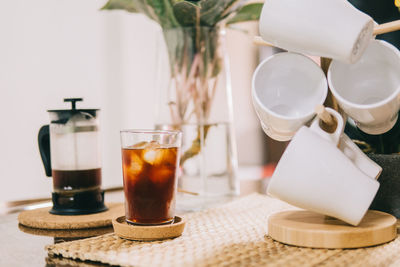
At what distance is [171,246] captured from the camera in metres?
0.64

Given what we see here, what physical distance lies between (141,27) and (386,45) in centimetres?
170

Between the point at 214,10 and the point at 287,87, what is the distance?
0.39 meters

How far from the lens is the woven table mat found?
56cm

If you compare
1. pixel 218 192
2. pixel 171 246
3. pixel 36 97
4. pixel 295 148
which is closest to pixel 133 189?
pixel 171 246

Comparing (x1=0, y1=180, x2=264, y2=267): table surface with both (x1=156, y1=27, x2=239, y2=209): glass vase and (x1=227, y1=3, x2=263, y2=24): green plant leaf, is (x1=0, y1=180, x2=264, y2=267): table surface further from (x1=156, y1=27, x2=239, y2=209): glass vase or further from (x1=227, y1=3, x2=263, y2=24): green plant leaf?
(x1=227, y1=3, x2=263, y2=24): green plant leaf

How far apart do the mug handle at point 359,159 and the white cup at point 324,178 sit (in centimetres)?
5

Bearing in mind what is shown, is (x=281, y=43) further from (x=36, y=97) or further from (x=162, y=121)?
(x=36, y=97)

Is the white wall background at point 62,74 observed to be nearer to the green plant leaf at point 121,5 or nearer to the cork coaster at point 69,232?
the green plant leaf at point 121,5

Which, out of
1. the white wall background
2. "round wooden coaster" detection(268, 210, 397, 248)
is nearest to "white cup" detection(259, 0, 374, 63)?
"round wooden coaster" detection(268, 210, 397, 248)

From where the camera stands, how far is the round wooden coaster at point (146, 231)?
0.67 meters

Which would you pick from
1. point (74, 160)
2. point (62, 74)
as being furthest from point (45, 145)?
point (62, 74)

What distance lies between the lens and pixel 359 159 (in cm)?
67

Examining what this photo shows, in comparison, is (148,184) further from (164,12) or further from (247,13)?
(247,13)

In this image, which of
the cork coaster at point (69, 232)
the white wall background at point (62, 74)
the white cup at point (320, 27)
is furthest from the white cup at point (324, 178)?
the white wall background at point (62, 74)
